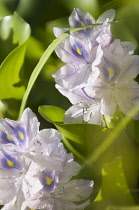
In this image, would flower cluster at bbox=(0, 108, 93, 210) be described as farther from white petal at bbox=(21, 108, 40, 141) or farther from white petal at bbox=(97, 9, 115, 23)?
white petal at bbox=(97, 9, 115, 23)

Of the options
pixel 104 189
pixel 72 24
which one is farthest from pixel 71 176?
pixel 72 24

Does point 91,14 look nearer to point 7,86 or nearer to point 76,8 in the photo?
point 76,8

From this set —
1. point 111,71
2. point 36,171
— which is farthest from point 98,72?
point 36,171

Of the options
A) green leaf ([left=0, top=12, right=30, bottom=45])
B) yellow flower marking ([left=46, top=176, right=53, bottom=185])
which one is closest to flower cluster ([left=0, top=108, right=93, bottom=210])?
yellow flower marking ([left=46, top=176, right=53, bottom=185])

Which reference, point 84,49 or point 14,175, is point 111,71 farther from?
point 14,175

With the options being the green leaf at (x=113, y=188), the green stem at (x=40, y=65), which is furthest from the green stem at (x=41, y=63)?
the green leaf at (x=113, y=188)

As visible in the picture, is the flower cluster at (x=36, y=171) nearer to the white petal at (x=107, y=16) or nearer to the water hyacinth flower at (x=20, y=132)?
the water hyacinth flower at (x=20, y=132)

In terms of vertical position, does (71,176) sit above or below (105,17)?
Answer: below
